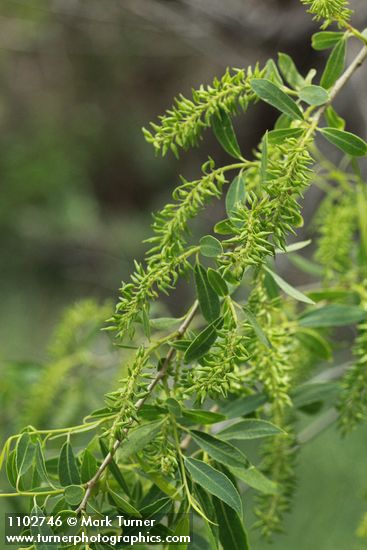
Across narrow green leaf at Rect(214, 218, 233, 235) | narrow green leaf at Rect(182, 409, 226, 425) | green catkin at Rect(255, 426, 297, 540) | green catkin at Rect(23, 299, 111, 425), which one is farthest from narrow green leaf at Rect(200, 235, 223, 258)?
green catkin at Rect(23, 299, 111, 425)

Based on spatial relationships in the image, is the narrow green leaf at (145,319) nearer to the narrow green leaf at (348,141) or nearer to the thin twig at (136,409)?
the thin twig at (136,409)

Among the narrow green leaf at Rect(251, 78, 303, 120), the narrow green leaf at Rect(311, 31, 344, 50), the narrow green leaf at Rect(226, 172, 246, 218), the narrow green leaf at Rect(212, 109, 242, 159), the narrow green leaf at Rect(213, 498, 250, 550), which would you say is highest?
the narrow green leaf at Rect(311, 31, 344, 50)

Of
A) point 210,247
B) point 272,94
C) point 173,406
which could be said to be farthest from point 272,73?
point 173,406

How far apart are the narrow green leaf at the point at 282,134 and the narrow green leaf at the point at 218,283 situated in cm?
11

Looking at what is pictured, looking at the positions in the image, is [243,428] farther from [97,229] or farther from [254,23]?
[97,229]

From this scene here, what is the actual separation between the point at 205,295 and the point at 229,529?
0.56 ft

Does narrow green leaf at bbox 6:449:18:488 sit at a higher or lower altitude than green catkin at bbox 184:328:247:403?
lower

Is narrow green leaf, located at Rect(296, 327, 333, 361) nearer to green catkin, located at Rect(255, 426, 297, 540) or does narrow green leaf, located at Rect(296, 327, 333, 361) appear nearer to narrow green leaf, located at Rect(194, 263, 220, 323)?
green catkin, located at Rect(255, 426, 297, 540)

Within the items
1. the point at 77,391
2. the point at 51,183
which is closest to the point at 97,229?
the point at 51,183

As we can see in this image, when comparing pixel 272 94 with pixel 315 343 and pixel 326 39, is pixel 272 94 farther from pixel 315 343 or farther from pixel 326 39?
pixel 315 343

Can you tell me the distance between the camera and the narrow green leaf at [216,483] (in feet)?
1.57

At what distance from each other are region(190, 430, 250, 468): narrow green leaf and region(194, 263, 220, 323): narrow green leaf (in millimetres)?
91

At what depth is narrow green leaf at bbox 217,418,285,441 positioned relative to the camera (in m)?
0.54

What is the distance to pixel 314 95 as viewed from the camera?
519 mm
